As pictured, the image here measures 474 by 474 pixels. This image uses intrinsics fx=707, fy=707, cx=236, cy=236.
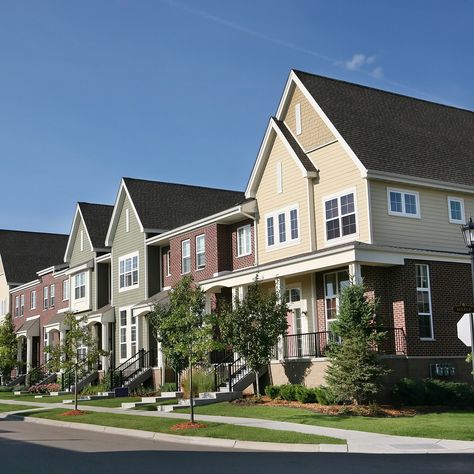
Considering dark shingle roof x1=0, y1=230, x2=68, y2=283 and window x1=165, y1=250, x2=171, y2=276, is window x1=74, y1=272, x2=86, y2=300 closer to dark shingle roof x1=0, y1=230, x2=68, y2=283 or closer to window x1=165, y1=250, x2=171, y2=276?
window x1=165, y1=250, x2=171, y2=276

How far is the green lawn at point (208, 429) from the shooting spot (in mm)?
16328

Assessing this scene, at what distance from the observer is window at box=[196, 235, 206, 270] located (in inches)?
1335

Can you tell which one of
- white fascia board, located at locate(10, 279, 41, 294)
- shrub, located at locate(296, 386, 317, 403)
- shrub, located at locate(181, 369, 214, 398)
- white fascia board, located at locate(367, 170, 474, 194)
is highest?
white fascia board, located at locate(367, 170, 474, 194)

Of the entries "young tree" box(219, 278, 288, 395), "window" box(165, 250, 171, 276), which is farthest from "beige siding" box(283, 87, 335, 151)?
"window" box(165, 250, 171, 276)

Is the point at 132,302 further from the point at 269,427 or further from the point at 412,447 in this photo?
the point at 412,447

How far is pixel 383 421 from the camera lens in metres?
19.1

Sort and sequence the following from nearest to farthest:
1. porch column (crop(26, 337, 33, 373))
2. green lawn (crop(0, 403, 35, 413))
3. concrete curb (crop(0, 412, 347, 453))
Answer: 1. concrete curb (crop(0, 412, 347, 453))
2. green lawn (crop(0, 403, 35, 413))
3. porch column (crop(26, 337, 33, 373))

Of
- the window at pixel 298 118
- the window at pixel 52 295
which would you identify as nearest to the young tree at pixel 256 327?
the window at pixel 298 118

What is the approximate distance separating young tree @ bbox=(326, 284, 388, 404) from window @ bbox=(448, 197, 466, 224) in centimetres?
685

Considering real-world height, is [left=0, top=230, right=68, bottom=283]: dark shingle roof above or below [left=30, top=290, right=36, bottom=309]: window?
above

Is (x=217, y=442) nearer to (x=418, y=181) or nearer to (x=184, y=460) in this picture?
(x=184, y=460)

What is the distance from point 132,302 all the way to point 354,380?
20.0 meters

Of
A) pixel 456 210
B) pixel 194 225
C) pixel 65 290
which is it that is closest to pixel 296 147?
pixel 456 210

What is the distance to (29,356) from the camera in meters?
54.1
